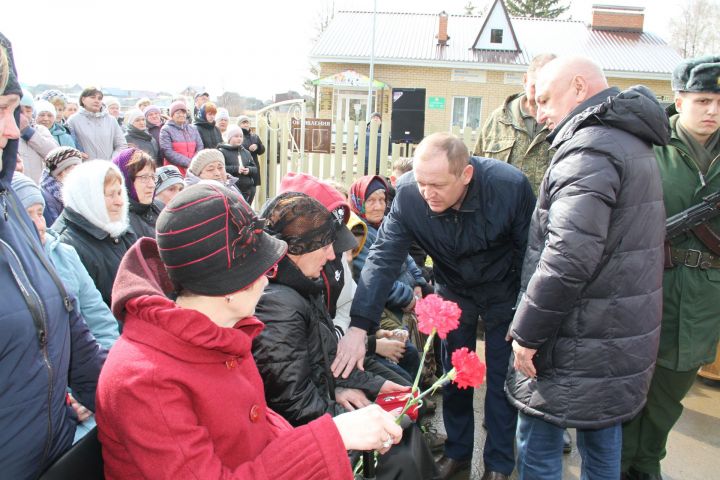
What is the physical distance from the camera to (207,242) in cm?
142

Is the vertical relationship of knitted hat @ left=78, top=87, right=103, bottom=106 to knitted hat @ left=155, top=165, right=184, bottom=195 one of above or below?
above

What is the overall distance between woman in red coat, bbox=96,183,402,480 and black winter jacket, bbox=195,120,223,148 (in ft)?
25.6

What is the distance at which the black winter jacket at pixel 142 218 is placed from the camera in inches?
141

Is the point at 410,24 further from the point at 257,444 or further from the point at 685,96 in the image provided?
the point at 257,444

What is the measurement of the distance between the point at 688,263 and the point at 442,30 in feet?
91.8

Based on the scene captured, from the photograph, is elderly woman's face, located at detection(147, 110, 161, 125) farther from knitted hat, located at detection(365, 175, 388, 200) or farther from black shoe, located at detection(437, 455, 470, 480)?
black shoe, located at detection(437, 455, 470, 480)

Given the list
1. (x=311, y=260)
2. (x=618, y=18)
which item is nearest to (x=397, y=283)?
(x=311, y=260)

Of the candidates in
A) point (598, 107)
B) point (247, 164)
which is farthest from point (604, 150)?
point (247, 164)

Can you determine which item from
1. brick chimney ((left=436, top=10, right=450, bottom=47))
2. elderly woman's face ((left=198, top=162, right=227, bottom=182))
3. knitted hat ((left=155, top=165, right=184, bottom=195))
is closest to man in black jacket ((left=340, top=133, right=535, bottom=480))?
knitted hat ((left=155, top=165, right=184, bottom=195))

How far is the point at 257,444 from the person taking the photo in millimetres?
1565

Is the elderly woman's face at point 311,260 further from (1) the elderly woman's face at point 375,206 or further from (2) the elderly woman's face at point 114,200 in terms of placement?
(1) the elderly woman's face at point 375,206

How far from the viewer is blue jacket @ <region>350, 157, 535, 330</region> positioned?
2842 mm

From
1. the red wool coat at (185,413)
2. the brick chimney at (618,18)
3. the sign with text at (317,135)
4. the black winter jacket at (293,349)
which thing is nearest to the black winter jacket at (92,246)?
the black winter jacket at (293,349)

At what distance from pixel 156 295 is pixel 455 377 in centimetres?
93
